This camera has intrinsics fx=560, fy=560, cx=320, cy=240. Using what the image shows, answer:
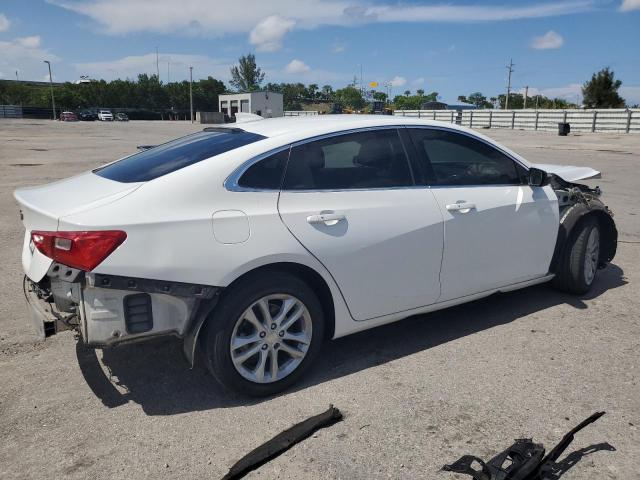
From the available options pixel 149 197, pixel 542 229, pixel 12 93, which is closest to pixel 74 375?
pixel 149 197

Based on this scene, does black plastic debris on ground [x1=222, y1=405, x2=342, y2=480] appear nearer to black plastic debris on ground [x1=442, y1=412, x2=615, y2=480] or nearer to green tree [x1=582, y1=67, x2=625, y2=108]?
black plastic debris on ground [x1=442, y1=412, x2=615, y2=480]

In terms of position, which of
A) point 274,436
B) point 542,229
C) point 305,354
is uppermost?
point 542,229

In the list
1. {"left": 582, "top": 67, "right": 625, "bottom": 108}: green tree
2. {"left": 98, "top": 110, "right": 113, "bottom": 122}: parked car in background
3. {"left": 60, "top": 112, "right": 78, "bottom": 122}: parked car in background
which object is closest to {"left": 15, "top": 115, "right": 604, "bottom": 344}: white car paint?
{"left": 582, "top": 67, "right": 625, "bottom": 108}: green tree

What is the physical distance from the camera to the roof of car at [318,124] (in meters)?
3.59

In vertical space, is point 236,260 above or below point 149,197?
below

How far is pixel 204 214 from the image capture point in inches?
119

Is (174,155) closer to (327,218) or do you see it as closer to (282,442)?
(327,218)

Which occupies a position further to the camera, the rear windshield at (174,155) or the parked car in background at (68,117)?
the parked car in background at (68,117)

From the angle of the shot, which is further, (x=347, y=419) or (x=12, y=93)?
(x=12, y=93)

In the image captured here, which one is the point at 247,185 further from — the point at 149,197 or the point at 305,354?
the point at 305,354

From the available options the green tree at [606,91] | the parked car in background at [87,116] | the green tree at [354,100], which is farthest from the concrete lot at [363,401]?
the parked car in background at [87,116]

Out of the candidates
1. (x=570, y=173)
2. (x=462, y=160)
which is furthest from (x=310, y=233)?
(x=570, y=173)

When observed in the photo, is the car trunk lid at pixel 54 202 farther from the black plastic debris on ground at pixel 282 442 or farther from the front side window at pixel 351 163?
the black plastic debris on ground at pixel 282 442

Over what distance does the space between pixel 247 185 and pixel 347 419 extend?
1438mm
